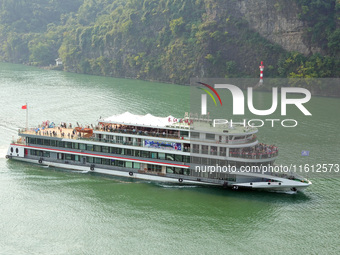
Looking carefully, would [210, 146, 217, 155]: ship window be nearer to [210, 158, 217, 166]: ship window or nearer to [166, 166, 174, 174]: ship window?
[210, 158, 217, 166]: ship window

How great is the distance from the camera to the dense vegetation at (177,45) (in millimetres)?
80375

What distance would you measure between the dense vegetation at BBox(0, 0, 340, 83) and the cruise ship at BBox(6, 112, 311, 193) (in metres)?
48.7

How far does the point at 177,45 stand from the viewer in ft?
303

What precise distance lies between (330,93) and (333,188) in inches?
1690

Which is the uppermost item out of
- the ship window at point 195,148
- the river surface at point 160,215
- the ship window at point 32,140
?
the ship window at point 195,148

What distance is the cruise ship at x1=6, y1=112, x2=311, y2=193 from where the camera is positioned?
103 feet

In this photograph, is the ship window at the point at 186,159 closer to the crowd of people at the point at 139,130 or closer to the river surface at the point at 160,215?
the crowd of people at the point at 139,130

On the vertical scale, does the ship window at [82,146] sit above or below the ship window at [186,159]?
above

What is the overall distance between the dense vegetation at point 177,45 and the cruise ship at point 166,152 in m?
48.7

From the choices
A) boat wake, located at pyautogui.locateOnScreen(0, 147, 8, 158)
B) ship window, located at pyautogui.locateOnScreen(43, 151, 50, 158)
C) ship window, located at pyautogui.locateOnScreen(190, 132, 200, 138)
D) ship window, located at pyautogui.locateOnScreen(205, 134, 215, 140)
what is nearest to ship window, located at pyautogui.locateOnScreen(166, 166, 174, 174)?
ship window, located at pyautogui.locateOnScreen(190, 132, 200, 138)

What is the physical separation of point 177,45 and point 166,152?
2432 inches

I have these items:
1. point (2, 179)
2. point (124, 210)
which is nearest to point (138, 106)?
point (2, 179)

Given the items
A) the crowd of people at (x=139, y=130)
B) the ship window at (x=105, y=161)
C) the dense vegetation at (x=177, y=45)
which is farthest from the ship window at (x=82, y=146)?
the dense vegetation at (x=177, y=45)

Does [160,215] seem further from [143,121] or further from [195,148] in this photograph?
[143,121]
